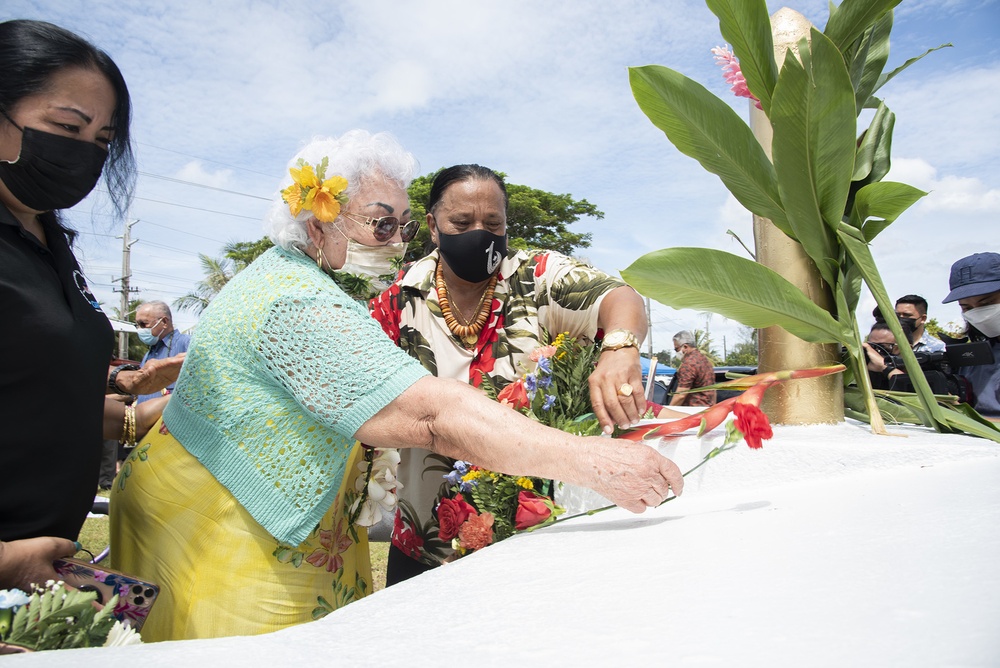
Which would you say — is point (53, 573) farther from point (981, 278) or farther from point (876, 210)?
point (981, 278)

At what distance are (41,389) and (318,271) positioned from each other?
1.94ft

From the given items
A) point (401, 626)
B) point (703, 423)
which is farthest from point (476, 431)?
point (703, 423)

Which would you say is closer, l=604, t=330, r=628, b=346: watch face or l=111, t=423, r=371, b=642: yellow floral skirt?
l=111, t=423, r=371, b=642: yellow floral skirt

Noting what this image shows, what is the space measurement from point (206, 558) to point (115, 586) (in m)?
0.22

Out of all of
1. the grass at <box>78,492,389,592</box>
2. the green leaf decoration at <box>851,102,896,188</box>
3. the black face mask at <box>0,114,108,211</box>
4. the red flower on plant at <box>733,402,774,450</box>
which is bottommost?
the grass at <box>78,492,389,592</box>

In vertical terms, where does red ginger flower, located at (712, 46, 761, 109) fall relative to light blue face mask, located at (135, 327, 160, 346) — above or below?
above

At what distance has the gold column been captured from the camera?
1.87 metres

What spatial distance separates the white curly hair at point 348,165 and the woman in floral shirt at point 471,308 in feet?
1.66

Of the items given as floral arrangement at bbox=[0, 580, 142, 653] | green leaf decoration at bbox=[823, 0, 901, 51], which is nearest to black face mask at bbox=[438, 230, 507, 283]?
green leaf decoration at bbox=[823, 0, 901, 51]

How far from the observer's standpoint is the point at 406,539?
2148 millimetres

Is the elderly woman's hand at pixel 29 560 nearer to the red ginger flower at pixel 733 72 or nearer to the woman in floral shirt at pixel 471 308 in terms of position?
the woman in floral shirt at pixel 471 308

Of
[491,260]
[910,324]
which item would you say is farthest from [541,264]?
[910,324]

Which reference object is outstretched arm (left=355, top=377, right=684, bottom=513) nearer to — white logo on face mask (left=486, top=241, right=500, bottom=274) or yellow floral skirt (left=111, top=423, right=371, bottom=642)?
yellow floral skirt (left=111, top=423, right=371, bottom=642)

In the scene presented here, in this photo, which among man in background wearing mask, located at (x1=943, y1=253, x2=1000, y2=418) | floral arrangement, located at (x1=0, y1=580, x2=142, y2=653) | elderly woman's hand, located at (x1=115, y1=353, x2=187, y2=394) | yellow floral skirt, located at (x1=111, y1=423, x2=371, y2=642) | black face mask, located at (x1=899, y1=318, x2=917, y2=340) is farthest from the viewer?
black face mask, located at (x1=899, y1=318, x2=917, y2=340)
